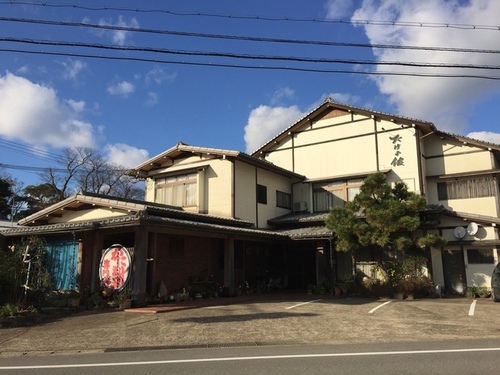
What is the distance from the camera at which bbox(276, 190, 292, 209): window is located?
23614 millimetres

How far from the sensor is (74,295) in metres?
14.1

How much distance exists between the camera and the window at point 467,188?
20314mm

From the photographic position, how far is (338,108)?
23.8 m

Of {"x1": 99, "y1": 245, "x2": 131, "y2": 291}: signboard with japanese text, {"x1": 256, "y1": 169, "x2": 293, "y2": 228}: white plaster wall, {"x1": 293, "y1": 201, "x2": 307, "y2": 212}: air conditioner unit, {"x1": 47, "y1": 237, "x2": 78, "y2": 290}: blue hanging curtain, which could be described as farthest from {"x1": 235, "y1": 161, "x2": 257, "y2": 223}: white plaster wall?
{"x1": 47, "y1": 237, "x2": 78, "y2": 290}: blue hanging curtain

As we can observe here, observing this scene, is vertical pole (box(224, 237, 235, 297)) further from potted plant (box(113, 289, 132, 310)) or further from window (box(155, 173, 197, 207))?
potted plant (box(113, 289, 132, 310))

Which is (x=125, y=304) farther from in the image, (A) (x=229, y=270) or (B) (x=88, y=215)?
(B) (x=88, y=215)

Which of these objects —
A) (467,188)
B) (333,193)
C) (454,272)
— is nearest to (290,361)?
(454,272)

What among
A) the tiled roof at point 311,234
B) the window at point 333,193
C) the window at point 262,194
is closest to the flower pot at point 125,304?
the tiled roof at point 311,234

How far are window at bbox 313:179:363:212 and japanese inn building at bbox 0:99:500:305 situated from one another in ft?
0.19

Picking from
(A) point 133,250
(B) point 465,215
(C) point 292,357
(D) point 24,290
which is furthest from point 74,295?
(B) point 465,215

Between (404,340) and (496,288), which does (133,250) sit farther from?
(496,288)

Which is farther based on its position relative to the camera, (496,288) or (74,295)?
(496,288)

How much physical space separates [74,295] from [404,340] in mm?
10880

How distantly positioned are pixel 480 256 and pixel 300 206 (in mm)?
9578
